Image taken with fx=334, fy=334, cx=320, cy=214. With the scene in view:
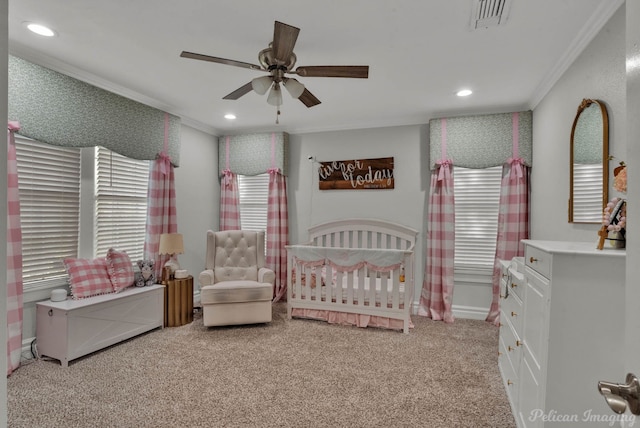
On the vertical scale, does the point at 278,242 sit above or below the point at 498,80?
below

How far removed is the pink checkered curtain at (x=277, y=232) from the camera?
14.3 feet

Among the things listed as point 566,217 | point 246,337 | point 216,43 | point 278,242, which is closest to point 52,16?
point 216,43

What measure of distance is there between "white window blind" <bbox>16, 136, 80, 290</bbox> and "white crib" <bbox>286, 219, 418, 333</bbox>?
79.2 inches

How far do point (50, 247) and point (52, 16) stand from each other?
175 cm

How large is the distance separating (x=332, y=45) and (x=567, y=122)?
1794mm

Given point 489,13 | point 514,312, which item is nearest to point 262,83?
point 489,13

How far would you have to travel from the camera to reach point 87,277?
111 inches

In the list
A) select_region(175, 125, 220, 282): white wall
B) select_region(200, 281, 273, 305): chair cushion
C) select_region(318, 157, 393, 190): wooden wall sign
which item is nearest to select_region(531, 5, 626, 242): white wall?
select_region(318, 157, 393, 190): wooden wall sign

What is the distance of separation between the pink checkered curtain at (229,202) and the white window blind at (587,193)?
12.2ft

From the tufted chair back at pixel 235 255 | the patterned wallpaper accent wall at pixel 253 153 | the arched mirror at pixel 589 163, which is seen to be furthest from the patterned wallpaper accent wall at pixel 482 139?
the tufted chair back at pixel 235 255

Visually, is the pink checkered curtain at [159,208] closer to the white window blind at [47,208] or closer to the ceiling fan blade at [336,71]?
the white window blind at [47,208]

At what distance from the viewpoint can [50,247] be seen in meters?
2.75

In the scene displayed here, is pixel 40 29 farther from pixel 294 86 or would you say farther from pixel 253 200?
pixel 253 200

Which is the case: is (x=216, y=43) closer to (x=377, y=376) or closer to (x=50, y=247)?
(x=50, y=247)
